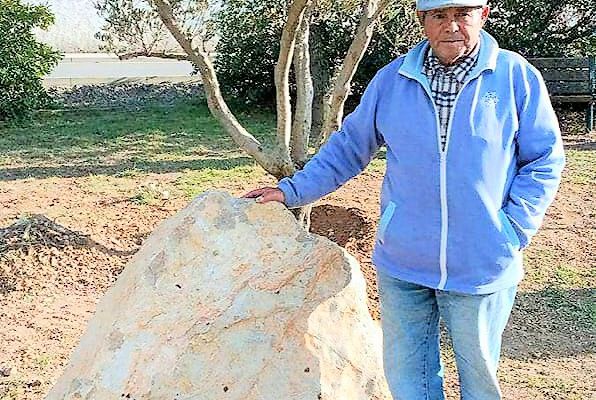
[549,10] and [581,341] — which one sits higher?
[549,10]

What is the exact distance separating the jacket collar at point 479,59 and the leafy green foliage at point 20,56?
31.6 ft

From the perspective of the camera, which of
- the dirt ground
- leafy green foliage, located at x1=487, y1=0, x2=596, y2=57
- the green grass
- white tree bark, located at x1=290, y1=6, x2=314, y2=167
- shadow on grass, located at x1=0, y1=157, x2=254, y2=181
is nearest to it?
the dirt ground

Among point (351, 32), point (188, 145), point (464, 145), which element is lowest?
point (188, 145)

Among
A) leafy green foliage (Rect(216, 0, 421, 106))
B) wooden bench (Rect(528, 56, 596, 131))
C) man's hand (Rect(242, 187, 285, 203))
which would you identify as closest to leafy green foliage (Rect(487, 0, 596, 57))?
wooden bench (Rect(528, 56, 596, 131))

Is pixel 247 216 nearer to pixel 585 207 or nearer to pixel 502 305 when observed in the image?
pixel 502 305

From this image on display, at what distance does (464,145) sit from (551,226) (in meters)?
4.43

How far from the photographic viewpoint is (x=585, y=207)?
291 inches

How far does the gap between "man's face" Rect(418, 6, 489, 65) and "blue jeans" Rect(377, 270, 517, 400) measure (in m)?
0.81

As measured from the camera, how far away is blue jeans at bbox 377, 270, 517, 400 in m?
2.89

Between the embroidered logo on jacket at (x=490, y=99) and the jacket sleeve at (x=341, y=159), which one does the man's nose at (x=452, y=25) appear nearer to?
the embroidered logo on jacket at (x=490, y=99)

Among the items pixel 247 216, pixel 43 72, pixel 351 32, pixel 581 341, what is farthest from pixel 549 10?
pixel 247 216

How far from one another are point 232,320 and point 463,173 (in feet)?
3.48

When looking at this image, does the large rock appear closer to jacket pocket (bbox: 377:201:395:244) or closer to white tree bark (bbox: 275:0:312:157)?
jacket pocket (bbox: 377:201:395:244)

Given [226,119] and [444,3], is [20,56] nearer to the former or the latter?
[226,119]
